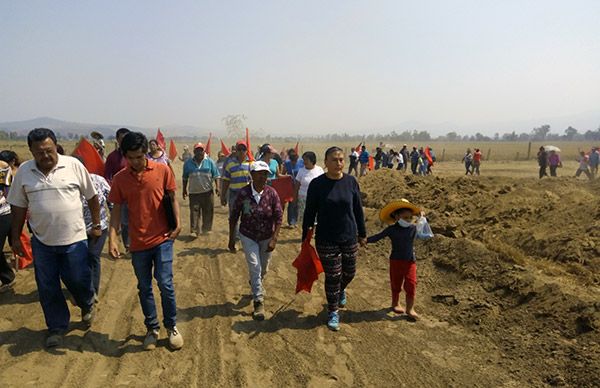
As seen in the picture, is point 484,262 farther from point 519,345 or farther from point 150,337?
point 150,337

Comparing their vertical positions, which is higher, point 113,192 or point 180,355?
point 113,192

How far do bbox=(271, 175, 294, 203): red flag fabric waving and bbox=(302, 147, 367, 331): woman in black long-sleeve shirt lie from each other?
3.08 metres

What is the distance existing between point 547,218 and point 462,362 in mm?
4748

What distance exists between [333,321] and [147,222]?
7.34 ft

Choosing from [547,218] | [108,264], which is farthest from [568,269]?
[108,264]

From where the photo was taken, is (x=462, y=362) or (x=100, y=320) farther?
(x=100, y=320)

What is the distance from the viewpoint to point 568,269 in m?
5.60

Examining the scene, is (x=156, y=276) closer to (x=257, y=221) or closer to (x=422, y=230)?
(x=257, y=221)

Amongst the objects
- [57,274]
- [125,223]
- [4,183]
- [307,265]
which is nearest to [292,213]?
[125,223]

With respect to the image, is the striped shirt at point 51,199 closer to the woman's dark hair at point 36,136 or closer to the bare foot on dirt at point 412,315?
the woman's dark hair at point 36,136

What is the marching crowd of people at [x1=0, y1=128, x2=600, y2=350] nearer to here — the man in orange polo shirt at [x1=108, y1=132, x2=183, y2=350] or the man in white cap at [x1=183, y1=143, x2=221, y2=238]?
the man in orange polo shirt at [x1=108, y1=132, x2=183, y2=350]

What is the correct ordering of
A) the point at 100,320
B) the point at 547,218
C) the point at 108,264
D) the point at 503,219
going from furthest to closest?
the point at 503,219 → the point at 547,218 → the point at 108,264 → the point at 100,320

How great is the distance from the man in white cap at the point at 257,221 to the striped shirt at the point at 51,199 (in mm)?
1697

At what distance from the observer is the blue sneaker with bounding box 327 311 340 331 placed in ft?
14.6
